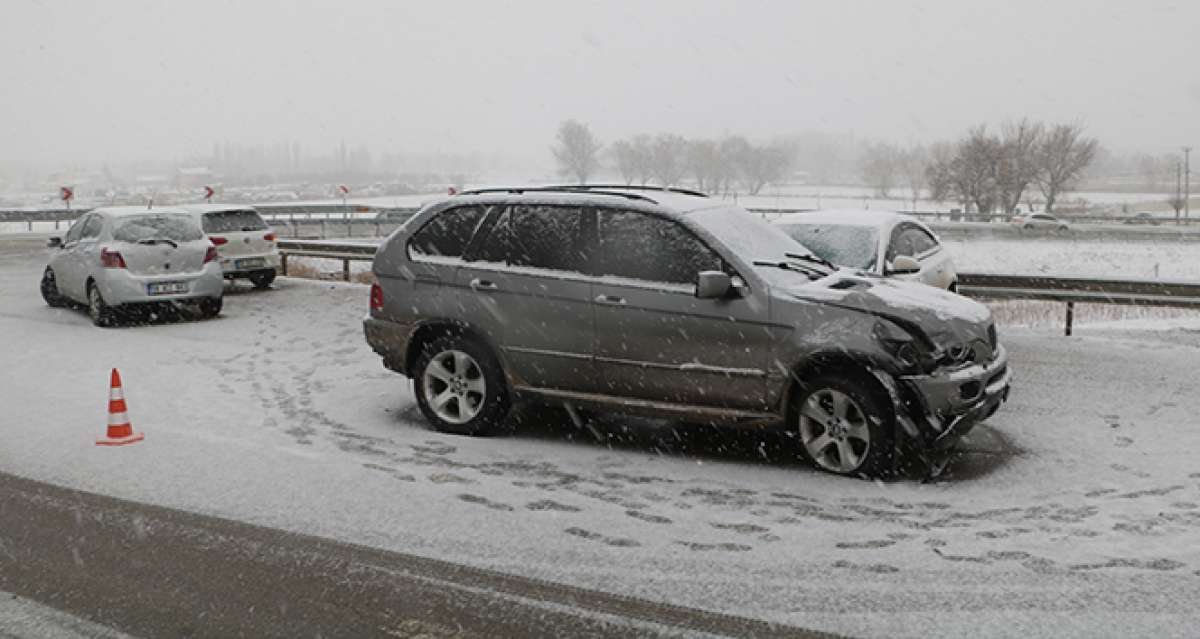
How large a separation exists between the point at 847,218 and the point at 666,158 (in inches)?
1668

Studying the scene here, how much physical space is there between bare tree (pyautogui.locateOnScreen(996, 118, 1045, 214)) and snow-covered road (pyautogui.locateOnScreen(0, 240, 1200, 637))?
82.2 metres

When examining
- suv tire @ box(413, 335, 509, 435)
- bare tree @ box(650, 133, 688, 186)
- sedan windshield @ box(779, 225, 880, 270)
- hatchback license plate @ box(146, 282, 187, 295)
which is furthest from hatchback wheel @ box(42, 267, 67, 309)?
bare tree @ box(650, 133, 688, 186)

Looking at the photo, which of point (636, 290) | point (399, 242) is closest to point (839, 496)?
point (636, 290)

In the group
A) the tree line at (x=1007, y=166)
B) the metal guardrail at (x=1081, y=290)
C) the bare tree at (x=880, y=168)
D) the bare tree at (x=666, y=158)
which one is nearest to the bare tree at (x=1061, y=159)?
the tree line at (x=1007, y=166)

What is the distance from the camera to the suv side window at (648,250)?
7.03 metres

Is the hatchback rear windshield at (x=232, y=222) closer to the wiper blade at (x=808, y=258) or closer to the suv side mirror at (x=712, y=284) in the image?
the wiper blade at (x=808, y=258)

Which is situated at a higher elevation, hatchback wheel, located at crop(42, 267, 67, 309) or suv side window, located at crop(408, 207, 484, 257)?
suv side window, located at crop(408, 207, 484, 257)

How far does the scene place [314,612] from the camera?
4.44 metres

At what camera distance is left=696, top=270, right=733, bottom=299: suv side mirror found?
6.67 meters

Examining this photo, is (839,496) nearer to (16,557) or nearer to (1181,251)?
(16,557)

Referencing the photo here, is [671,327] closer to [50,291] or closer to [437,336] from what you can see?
[437,336]

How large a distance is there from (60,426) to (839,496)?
608 cm

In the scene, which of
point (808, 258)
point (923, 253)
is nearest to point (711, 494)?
point (808, 258)

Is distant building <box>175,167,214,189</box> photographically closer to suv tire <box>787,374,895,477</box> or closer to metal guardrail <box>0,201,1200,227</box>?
metal guardrail <box>0,201,1200,227</box>
